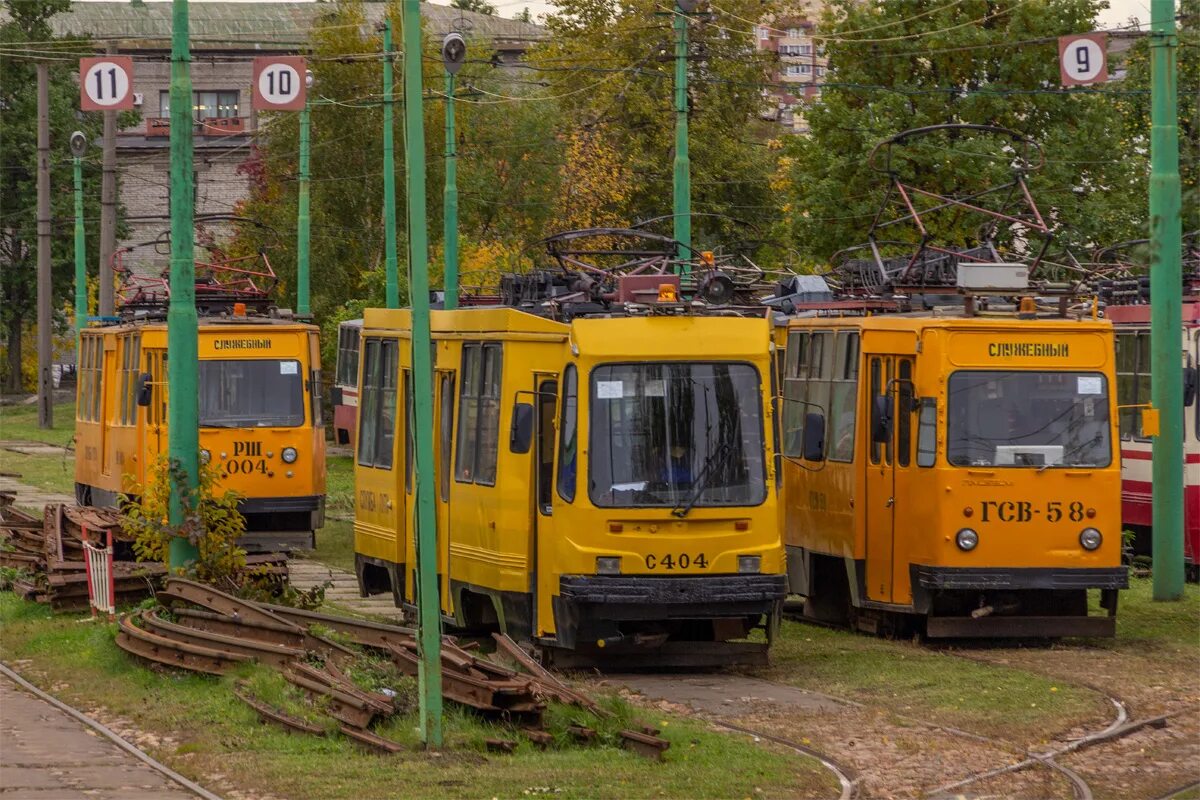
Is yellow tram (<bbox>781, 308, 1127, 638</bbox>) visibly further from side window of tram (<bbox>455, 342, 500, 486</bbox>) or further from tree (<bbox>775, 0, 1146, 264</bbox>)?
tree (<bbox>775, 0, 1146, 264</bbox>)

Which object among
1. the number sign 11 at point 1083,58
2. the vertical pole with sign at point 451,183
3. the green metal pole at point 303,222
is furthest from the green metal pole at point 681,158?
the green metal pole at point 303,222

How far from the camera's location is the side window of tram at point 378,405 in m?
19.2

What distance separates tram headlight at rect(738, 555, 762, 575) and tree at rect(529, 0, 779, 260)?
4455cm

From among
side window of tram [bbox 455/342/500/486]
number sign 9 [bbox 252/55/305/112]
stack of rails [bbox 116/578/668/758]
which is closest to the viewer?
stack of rails [bbox 116/578/668/758]

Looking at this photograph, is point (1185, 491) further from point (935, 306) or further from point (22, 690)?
point (22, 690)

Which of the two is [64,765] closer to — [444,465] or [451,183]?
[444,465]

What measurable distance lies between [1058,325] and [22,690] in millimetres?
8587

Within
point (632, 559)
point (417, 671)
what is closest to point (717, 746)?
point (417, 671)

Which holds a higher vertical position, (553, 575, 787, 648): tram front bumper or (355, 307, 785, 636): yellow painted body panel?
(355, 307, 785, 636): yellow painted body panel

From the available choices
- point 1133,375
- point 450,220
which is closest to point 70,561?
point 1133,375

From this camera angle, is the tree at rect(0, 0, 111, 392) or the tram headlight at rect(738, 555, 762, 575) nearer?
the tram headlight at rect(738, 555, 762, 575)

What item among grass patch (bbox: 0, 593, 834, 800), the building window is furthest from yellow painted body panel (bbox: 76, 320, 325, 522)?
the building window

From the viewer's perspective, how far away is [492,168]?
53.7 metres

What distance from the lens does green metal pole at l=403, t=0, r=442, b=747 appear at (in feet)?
40.2
